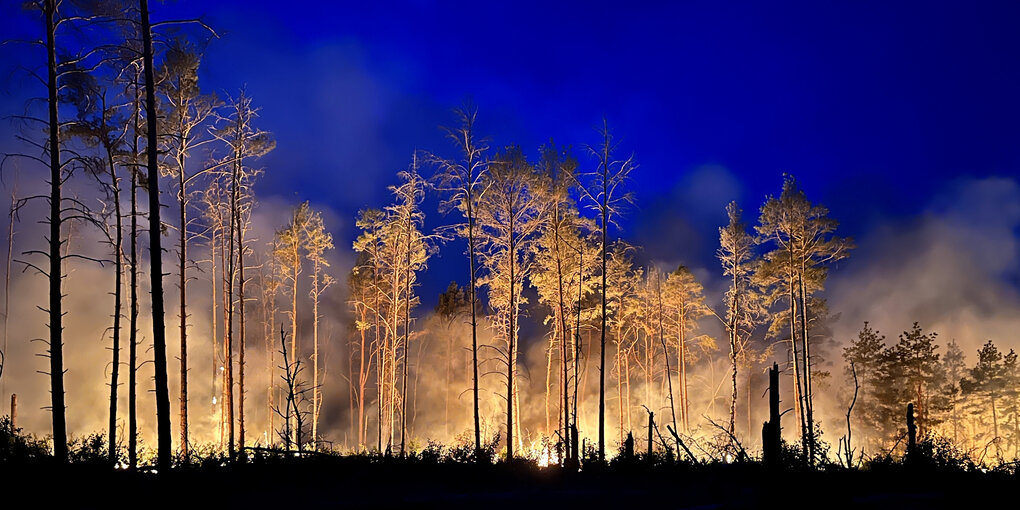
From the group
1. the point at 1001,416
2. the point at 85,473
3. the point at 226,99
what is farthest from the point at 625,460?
the point at 1001,416

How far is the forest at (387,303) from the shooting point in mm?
11031

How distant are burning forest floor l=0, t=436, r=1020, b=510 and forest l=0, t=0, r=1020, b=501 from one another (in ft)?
1.43

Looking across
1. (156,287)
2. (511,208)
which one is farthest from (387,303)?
(156,287)

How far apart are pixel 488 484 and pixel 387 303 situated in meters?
20.6

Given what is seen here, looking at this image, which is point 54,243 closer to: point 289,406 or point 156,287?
point 156,287

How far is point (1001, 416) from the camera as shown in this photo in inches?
1281

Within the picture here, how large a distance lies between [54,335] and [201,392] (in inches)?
973

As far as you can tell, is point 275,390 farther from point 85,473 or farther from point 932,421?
point 932,421

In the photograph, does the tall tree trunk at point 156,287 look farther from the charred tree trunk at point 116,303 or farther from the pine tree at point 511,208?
the pine tree at point 511,208

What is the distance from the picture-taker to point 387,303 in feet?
95.1

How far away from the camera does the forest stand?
36.2 ft

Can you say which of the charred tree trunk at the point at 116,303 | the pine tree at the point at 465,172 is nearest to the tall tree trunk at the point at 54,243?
the charred tree trunk at the point at 116,303

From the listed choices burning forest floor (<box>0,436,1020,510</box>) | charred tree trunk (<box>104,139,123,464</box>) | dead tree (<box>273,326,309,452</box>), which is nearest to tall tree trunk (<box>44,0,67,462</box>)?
burning forest floor (<box>0,436,1020,510</box>)

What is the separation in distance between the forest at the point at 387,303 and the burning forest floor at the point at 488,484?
436 mm
